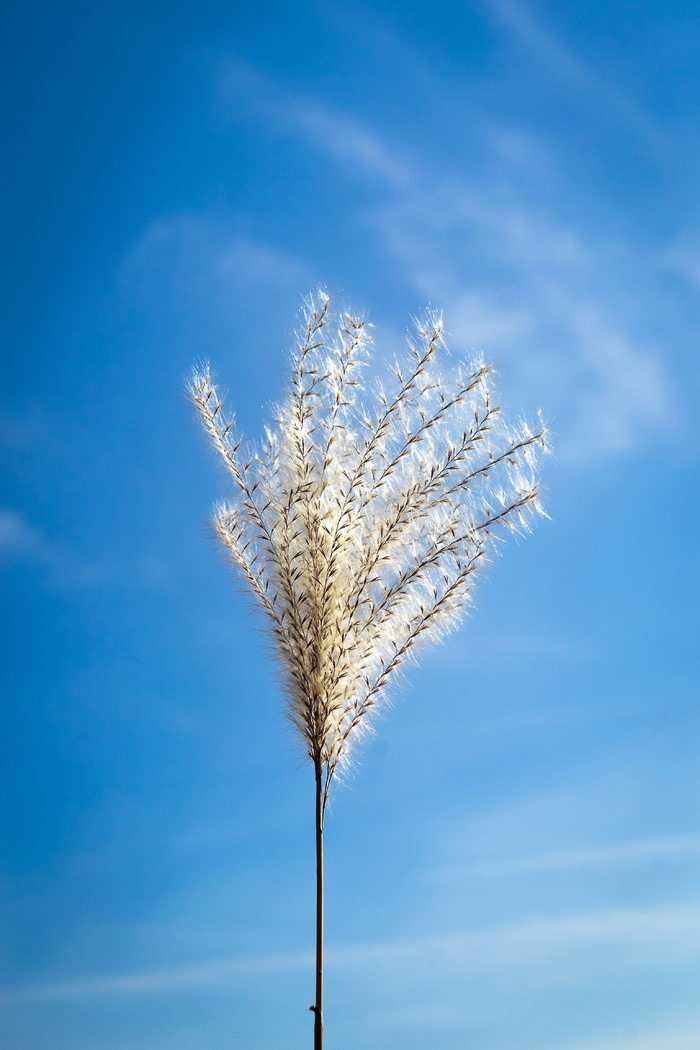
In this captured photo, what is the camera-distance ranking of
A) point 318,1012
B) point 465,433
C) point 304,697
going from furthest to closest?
point 465,433
point 304,697
point 318,1012

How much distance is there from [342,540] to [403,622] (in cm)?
34

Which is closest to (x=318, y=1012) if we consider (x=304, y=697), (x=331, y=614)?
(x=304, y=697)

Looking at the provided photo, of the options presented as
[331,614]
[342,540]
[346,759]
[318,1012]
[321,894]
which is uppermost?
[342,540]

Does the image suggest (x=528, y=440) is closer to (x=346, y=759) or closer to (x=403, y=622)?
(x=403, y=622)

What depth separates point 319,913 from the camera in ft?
9.18

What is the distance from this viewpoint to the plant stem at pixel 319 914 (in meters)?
2.72

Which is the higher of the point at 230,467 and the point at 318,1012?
the point at 230,467

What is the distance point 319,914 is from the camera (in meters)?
2.79

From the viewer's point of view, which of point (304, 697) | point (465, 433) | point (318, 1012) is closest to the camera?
point (318, 1012)

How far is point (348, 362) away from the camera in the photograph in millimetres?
3180

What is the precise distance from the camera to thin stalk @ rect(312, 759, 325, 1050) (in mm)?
2725

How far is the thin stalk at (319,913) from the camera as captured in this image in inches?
107

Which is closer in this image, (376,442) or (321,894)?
(321,894)

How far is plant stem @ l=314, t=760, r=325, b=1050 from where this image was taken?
8.94 feet
